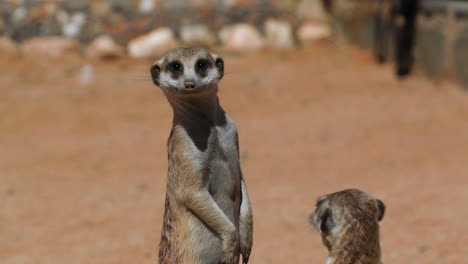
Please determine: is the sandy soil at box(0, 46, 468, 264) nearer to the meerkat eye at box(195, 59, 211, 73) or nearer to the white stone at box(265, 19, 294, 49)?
the white stone at box(265, 19, 294, 49)

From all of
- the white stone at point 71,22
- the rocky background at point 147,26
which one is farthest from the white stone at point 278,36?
the white stone at point 71,22

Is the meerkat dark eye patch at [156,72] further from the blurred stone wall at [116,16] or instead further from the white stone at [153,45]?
the blurred stone wall at [116,16]

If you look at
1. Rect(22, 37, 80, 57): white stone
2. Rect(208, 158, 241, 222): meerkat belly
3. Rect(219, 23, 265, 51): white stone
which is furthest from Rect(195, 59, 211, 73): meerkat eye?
Rect(219, 23, 265, 51): white stone

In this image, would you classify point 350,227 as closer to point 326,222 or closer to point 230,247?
point 326,222

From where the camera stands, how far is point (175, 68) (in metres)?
3.18

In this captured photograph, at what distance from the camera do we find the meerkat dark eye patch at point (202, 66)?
10.4 feet

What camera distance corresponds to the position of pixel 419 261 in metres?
4.89

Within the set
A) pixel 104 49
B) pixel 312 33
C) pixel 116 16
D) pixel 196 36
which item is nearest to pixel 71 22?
pixel 116 16

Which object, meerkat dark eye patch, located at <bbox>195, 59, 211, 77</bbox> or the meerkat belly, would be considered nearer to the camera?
meerkat dark eye patch, located at <bbox>195, 59, 211, 77</bbox>

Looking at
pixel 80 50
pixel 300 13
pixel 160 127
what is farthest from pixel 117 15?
pixel 160 127

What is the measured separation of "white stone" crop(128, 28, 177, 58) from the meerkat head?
1216 cm

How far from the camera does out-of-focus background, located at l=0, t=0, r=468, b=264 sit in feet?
19.7

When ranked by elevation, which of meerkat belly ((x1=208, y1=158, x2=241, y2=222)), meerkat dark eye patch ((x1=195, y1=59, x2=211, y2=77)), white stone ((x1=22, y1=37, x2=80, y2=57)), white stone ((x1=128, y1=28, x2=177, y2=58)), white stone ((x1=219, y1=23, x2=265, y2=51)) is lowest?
white stone ((x1=219, y1=23, x2=265, y2=51))

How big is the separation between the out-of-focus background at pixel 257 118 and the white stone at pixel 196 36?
0.10ft
